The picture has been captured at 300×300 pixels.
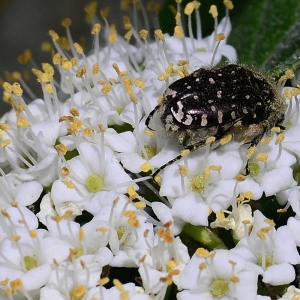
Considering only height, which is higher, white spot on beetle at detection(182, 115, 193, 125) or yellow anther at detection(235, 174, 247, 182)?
white spot on beetle at detection(182, 115, 193, 125)

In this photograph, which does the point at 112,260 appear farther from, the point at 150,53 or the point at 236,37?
the point at 236,37

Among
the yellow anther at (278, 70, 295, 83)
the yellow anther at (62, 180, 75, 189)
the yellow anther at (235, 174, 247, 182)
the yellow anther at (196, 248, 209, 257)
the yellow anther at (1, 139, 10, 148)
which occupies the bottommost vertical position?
the yellow anther at (196, 248, 209, 257)

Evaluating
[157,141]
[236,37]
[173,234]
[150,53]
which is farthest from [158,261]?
[236,37]

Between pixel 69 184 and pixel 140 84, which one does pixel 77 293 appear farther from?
pixel 140 84

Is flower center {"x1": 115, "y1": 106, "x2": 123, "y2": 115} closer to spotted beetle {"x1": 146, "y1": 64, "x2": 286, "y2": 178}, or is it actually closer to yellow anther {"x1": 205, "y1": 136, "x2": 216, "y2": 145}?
spotted beetle {"x1": 146, "y1": 64, "x2": 286, "y2": 178}

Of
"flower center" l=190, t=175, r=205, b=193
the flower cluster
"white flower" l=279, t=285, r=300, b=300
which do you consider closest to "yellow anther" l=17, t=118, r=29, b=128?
the flower cluster

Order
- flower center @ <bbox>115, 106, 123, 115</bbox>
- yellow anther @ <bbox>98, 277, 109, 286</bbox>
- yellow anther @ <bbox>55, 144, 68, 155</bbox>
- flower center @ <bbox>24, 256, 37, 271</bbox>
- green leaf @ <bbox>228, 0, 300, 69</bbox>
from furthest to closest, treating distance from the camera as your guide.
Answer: green leaf @ <bbox>228, 0, 300, 69</bbox>
flower center @ <bbox>115, 106, 123, 115</bbox>
yellow anther @ <bbox>55, 144, 68, 155</bbox>
flower center @ <bbox>24, 256, 37, 271</bbox>
yellow anther @ <bbox>98, 277, 109, 286</bbox>

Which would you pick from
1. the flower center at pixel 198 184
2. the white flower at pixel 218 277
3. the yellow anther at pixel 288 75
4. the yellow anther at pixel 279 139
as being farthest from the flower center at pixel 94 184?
the yellow anther at pixel 288 75

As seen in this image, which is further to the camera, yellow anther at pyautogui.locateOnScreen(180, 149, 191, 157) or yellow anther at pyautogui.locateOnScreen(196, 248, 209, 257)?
yellow anther at pyautogui.locateOnScreen(180, 149, 191, 157)
